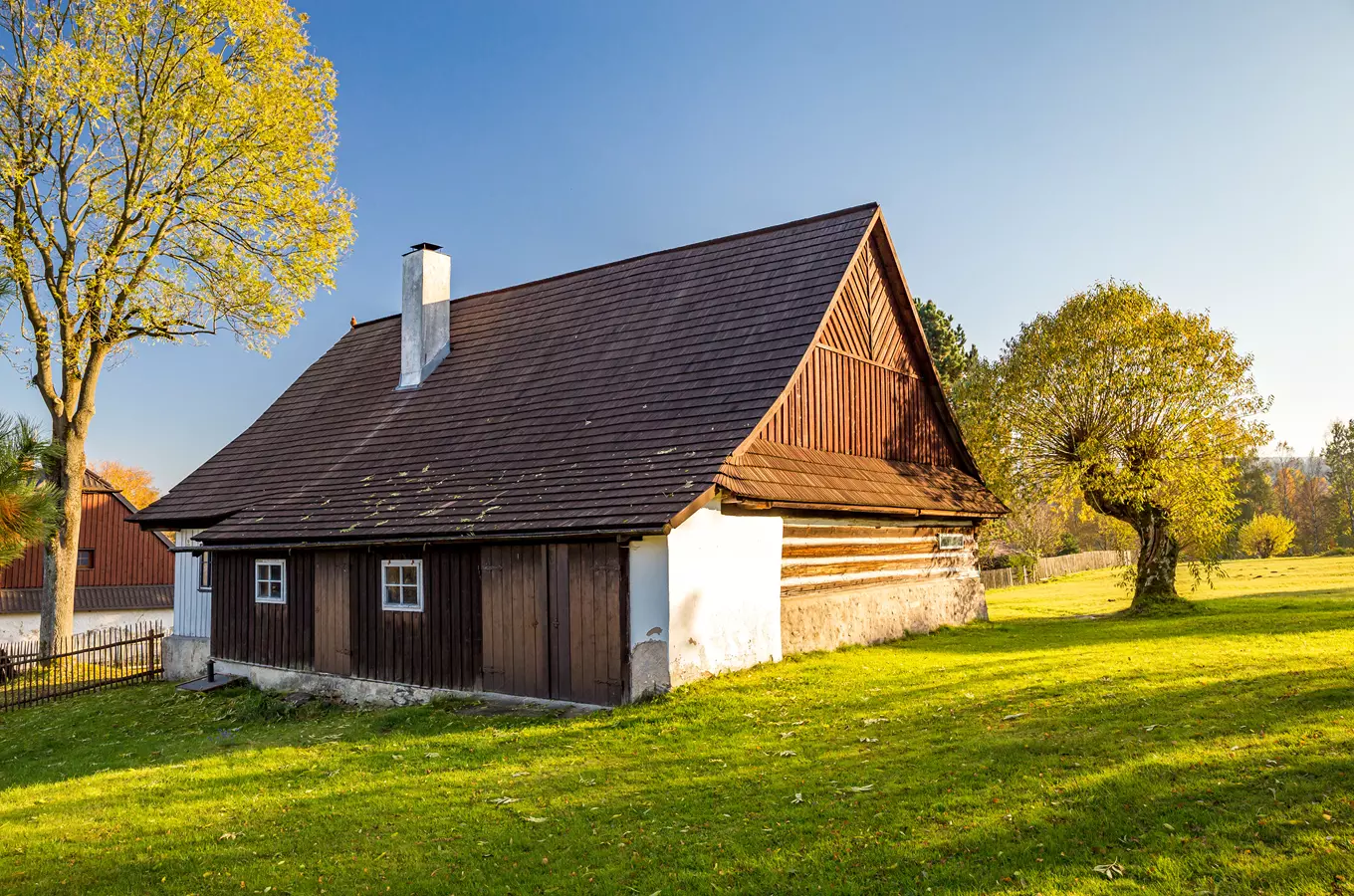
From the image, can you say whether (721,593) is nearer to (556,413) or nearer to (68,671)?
(556,413)

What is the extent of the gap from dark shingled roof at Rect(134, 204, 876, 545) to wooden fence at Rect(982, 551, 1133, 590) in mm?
27117

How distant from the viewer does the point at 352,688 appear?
1595 centimetres

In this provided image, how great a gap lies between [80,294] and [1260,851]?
24955mm

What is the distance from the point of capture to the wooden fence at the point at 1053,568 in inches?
1736

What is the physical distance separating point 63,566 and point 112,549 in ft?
60.4

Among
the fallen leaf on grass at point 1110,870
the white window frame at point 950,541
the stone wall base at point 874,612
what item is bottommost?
the fallen leaf on grass at point 1110,870

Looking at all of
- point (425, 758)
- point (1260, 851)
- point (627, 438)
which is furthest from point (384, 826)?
point (627, 438)

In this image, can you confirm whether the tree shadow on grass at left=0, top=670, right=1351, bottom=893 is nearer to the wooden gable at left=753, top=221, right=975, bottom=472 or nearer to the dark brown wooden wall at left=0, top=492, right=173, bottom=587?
the wooden gable at left=753, top=221, right=975, bottom=472

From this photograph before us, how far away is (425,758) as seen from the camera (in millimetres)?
10414

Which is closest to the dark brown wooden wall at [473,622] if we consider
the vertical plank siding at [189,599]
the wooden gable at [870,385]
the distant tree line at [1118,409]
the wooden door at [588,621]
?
the wooden door at [588,621]

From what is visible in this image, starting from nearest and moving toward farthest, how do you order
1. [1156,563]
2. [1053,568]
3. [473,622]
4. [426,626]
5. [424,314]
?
[473,622], [426,626], [424,314], [1156,563], [1053,568]

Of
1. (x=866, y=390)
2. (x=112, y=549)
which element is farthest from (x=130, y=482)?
(x=866, y=390)

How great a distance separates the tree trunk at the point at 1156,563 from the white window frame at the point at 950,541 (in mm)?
5224

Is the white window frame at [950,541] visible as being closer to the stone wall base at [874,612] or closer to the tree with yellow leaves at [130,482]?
the stone wall base at [874,612]
